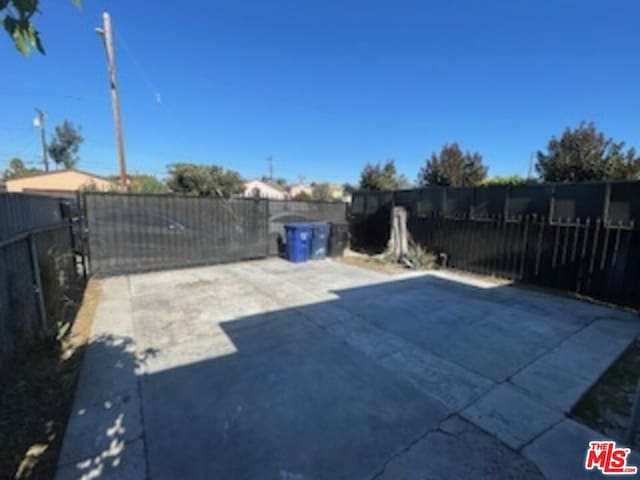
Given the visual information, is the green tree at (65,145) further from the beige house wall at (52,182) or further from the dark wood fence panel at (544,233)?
the dark wood fence panel at (544,233)

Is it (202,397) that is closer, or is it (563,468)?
(563,468)

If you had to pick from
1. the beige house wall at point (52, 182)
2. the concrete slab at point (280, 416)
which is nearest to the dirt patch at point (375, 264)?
the concrete slab at point (280, 416)

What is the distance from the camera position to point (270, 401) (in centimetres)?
272

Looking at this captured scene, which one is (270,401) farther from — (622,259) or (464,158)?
(464,158)

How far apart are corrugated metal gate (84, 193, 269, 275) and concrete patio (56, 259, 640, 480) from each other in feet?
7.62

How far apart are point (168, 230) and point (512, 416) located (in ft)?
25.5

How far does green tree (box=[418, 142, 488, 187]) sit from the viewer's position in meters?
16.7

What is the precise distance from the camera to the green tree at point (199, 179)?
73.7 ft

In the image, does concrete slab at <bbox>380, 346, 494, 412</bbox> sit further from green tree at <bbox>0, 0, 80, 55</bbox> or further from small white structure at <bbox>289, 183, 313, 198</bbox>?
small white structure at <bbox>289, 183, 313, 198</bbox>

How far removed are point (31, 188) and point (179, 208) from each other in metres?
27.6

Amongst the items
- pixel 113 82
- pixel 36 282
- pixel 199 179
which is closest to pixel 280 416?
pixel 36 282

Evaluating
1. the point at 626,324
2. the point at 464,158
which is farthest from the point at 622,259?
the point at 464,158

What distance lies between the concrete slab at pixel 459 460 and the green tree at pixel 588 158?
1435cm

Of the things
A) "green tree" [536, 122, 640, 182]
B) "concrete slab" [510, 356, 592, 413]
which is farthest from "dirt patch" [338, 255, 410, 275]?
"green tree" [536, 122, 640, 182]
